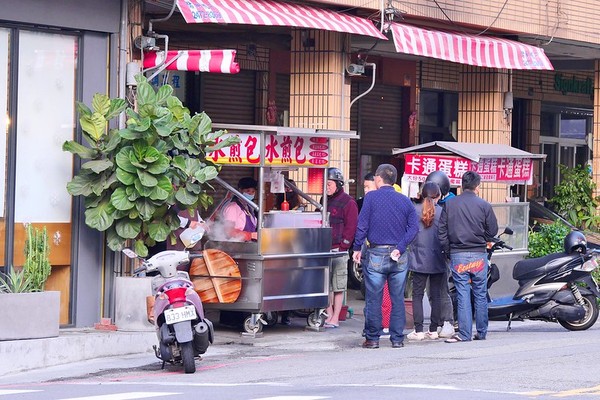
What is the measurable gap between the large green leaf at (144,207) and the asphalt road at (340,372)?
4.87ft

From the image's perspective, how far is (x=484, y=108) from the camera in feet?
71.2

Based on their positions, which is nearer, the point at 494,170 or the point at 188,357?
the point at 188,357

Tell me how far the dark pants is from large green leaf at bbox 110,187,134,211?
133 inches

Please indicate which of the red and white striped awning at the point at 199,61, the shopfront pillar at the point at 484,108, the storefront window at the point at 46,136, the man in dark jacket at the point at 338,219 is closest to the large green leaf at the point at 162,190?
the storefront window at the point at 46,136

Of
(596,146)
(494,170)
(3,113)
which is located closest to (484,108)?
(596,146)

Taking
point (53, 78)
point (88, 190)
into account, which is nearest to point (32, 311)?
point (88, 190)

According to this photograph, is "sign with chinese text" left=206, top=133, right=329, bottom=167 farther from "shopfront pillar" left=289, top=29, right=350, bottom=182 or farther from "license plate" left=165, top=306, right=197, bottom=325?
"license plate" left=165, top=306, right=197, bottom=325

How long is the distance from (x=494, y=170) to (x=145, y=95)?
6.11m

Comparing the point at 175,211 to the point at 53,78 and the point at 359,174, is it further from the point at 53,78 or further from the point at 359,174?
the point at 359,174

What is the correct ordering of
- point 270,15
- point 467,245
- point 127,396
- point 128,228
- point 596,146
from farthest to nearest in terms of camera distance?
point 596,146, point 270,15, point 467,245, point 128,228, point 127,396

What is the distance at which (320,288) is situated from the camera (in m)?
15.4

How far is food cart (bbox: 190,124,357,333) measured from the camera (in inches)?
571

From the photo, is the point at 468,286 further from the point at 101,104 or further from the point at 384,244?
the point at 101,104

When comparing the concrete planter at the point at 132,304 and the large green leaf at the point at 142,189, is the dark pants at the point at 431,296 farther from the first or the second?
the large green leaf at the point at 142,189
